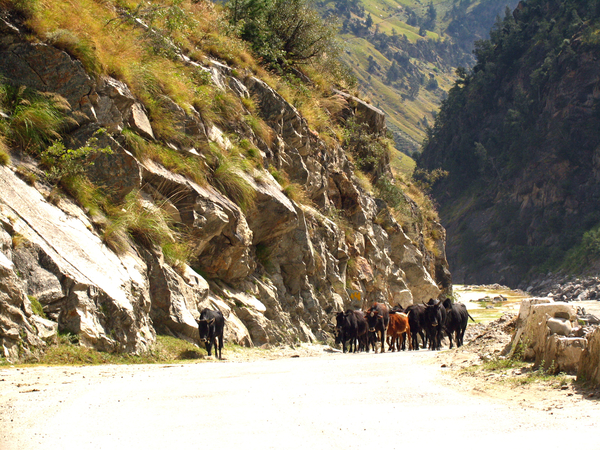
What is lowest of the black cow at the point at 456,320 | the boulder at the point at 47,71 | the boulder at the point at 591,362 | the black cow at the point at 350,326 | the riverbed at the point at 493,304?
the riverbed at the point at 493,304

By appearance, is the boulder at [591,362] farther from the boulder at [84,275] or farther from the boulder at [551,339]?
the boulder at [84,275]

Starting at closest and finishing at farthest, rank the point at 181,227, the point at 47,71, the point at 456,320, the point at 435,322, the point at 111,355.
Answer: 1. the point at 111,355
2. the point at 47,71
3. the point at 181,227
4. the point at 456,320
5. the point at 435,322

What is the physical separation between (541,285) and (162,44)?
6867 cm

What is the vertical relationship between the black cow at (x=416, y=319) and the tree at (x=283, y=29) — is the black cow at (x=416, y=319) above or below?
below

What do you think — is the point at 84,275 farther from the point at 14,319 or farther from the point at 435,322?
the point at 435,322

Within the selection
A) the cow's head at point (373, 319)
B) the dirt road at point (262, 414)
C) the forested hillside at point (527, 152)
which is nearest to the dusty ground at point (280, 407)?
the dirt road at point (262, 414)

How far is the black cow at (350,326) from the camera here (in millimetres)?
17484

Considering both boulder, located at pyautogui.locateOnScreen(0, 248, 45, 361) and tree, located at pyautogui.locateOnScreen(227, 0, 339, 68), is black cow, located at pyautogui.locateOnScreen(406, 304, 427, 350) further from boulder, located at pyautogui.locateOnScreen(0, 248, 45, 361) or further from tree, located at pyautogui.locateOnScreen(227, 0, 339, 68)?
boulder, located at pyautogui.locateOnScreen(0, 248, 45, 361)

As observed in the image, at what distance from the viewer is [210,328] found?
475 inches

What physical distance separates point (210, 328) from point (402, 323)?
8.75 m

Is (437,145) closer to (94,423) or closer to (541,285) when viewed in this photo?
(541,285)

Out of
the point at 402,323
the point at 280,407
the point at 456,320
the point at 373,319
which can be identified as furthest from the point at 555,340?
the point at 402,323

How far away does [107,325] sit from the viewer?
392 inches

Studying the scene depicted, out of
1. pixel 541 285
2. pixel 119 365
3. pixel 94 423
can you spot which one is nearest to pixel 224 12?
pixel 119 365
